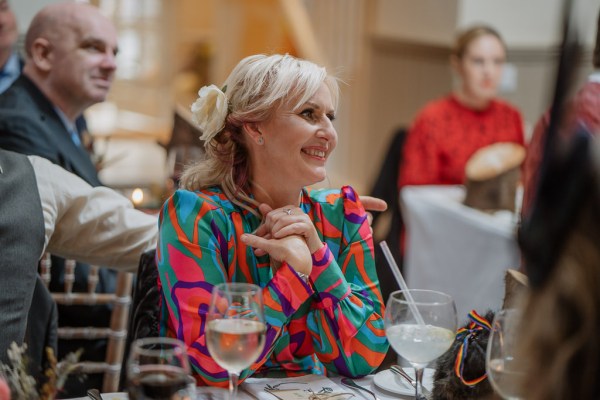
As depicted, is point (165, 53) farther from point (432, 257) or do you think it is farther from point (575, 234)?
point (575, 234)

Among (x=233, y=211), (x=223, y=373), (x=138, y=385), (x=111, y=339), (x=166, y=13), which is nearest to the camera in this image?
(x=138, y=385)

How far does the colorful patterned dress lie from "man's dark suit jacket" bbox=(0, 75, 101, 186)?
966mm

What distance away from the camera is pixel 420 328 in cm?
134

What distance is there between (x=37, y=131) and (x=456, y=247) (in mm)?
1857

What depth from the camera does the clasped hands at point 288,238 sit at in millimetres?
1572

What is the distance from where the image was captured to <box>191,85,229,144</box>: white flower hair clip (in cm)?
169

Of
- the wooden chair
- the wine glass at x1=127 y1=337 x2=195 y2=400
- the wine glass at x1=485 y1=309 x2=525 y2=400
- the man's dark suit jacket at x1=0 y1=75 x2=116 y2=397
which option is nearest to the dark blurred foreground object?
the wine glass at x1=485 y1=309 x2=525 y2=400

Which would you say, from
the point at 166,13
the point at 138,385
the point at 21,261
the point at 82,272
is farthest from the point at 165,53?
the point at 138,385

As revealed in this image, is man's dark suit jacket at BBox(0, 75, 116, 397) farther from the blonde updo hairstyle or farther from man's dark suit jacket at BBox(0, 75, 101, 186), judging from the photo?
the blonde updo hairstyle

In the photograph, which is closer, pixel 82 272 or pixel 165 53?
pixel 82 272

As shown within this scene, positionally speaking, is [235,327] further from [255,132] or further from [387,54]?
[387,54]

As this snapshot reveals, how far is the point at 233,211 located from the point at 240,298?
475 mm

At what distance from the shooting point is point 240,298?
1.24 meters

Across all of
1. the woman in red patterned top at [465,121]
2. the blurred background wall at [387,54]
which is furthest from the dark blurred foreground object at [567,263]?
the blurred background wall at [387,54]
